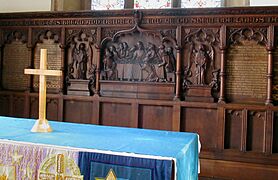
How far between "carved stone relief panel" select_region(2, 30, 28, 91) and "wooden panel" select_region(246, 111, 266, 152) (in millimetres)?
3464

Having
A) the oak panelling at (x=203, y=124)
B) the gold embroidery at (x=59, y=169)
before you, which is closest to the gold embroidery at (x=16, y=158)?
the gold embroidery at (x=59, y=169)

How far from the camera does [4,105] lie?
5.73m

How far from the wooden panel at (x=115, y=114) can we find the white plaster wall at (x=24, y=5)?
190 cm

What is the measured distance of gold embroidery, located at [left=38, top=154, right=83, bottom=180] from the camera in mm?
2283

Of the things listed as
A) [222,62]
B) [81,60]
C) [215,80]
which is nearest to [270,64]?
[222,62]

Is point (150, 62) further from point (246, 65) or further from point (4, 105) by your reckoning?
point (4, 105)

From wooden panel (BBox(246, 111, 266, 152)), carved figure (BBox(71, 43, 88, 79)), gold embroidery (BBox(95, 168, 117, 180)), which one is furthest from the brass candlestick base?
wooden panel (BBox(246, 111, 266, 152))

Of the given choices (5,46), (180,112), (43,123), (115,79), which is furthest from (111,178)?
(5,46)

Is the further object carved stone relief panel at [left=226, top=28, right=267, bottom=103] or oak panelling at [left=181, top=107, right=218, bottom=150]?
oak panelling at [left=181, top=107, right=218, bottom=150]

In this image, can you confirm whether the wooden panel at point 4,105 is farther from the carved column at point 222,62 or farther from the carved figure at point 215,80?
the carved column at point 222,62

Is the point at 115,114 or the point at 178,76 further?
the point at 115,114

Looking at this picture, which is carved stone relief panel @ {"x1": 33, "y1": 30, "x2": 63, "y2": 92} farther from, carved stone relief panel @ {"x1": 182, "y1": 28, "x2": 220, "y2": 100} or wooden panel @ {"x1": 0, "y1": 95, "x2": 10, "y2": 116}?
carved stone relief panel @ {"x1": 182, "y1": 28, "x2": 220, "y2": 100}

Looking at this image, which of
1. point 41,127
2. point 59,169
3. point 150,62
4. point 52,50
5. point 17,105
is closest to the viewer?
point 59,169

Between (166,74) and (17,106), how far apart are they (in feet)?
8.21
